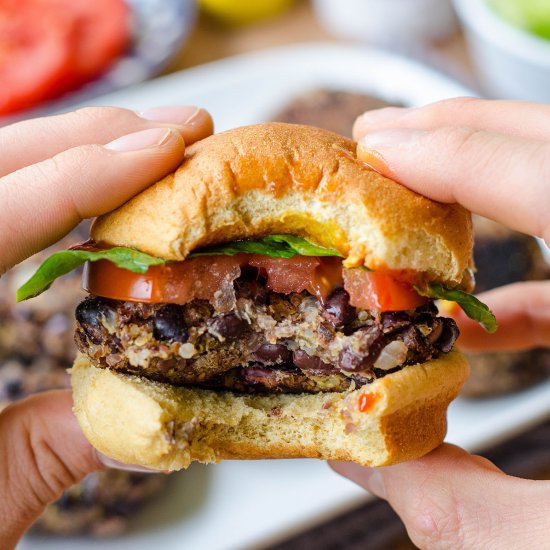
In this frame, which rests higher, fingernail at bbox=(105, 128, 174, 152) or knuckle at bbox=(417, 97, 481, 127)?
fingernail at bbox=(105, 128, 174, 152)

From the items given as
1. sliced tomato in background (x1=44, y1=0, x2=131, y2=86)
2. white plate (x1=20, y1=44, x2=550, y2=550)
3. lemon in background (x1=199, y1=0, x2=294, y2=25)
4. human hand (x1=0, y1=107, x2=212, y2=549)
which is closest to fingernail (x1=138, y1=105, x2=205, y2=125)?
human hand (x1=0, y1=107, x2=212, y2=549)

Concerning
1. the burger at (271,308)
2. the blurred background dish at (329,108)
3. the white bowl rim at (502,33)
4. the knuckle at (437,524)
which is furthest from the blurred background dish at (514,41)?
the knuckle at (437,524)

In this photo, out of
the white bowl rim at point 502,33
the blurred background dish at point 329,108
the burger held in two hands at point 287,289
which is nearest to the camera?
the burger held in two hands at point 287,289

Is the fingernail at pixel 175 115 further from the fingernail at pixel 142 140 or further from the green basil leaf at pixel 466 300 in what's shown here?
the green basil leaf at pixel 466 300

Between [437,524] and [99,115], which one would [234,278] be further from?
[437,524]

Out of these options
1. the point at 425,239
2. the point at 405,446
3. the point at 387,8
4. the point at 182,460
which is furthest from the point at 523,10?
the point at 182,460

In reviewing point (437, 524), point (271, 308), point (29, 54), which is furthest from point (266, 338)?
point (29, 54)

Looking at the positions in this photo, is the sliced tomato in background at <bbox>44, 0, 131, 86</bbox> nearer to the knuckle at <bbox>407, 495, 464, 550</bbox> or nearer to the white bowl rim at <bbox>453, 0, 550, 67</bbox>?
the white bowl rim at <bbox>453, 0, 550, 67</bbox>
